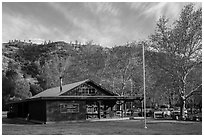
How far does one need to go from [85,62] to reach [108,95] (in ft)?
61.7

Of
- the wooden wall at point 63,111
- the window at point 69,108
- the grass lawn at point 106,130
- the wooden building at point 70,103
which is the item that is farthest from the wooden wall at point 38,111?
the grass lawn at point 106,130

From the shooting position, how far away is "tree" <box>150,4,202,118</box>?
30484 millimetres

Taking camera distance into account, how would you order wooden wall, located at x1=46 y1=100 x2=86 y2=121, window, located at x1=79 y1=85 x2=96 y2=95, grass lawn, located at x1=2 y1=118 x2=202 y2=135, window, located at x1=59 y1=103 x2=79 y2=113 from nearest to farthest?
grass lawn, located at x1=2 y1=118 x2=202 y2=135
wooden wall, located at x1=46 y1=100 x2=86 y2=121
window, located at x1=59 y1=103 x2=79 y2=113
window, located at x1=79 y1=85 x2=96 y2=95

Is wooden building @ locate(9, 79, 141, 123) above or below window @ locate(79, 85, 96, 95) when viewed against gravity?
below

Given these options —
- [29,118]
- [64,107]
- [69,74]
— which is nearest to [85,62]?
[69,74]

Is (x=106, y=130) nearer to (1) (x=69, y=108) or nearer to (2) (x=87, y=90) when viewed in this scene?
(1) (x=69, y=108)

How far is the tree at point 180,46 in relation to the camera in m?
30.5

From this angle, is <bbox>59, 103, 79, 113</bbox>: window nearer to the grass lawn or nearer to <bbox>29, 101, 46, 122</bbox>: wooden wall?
<bbox>29, 101, 46, 122</bbox>: wooden wall

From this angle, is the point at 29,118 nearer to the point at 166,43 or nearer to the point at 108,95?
the point at 108,95

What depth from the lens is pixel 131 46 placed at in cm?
4472

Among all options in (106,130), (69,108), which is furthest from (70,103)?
(106,130)

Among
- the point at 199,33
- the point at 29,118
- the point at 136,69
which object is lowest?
the point at 29,118

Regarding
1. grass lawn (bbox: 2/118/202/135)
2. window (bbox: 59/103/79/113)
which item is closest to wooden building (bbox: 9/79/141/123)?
window (bbox: 59/103/79/113)

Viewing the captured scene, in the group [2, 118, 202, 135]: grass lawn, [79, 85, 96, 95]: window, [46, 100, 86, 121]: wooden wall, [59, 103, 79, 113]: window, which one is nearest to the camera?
[2, 118, 202, 135]: grass lawn
